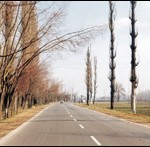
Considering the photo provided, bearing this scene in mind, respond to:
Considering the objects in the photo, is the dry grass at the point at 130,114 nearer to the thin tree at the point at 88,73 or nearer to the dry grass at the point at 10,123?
the dry grass at the point at 10,123

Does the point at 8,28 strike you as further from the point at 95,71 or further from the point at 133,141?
the point at 95,71

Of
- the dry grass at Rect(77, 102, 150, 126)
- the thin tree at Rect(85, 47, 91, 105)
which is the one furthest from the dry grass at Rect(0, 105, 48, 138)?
the thin tree at Rect(85, 47, 91, 105)

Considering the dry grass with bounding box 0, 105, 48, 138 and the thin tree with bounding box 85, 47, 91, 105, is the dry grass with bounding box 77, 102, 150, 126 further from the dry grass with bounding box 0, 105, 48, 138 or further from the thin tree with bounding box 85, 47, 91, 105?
the thin tree with bounding box 85, 47, 91, 105

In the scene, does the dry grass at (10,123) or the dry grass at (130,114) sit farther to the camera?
the dry grass at (130,114)

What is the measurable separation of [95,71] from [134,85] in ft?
166

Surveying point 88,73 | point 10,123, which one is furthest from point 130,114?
point 88,73

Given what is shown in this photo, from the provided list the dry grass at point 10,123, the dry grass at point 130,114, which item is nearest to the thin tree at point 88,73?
the dry grass at point 130,114

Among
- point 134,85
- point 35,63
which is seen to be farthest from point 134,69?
point 35,63

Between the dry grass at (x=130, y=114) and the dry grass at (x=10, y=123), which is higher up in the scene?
the dry grass at (x=130, y=114)

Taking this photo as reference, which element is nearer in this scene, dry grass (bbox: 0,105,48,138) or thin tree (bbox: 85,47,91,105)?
dry grass (bbox: 0,105,48,138)

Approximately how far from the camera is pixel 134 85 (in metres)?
37.8

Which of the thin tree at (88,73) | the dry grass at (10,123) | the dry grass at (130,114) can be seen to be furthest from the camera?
the thin tree at (88,73)

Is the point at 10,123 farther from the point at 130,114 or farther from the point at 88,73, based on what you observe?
the point at 88,73

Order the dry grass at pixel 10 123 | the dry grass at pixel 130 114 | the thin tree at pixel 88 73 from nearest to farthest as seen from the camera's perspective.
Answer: the dry grass at pixel 10 123 → the dry grass at pixel 130 114 → the thin tree at pixel 88 73
